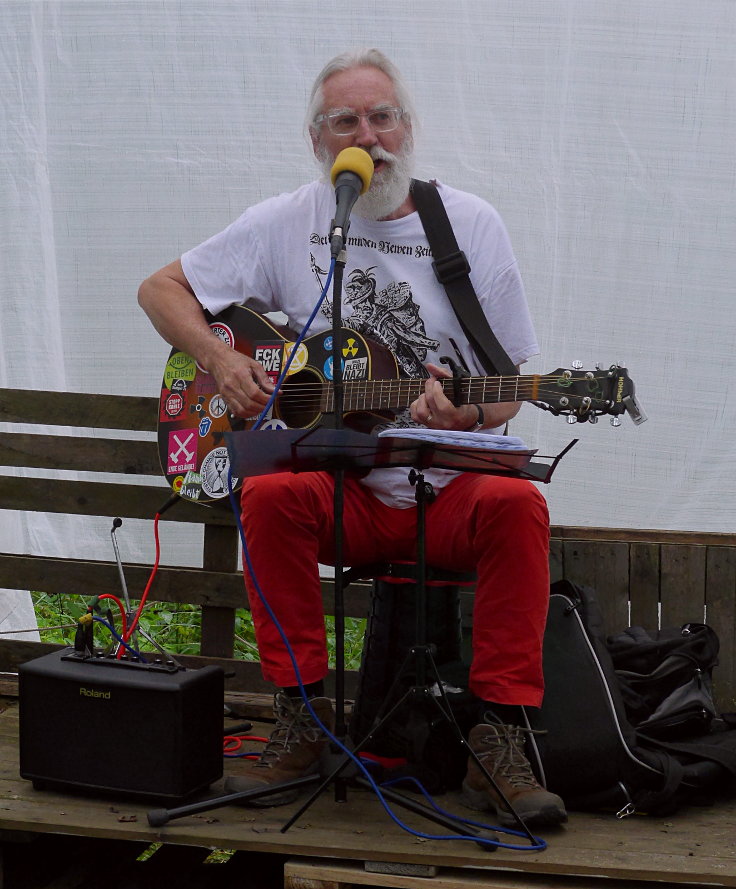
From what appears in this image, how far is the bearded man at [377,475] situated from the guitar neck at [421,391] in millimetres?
49

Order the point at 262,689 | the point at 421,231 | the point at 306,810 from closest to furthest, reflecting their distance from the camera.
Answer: the point at 306,810 < the point at 421,231 < the point at 262,689

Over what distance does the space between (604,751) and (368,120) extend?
164cm

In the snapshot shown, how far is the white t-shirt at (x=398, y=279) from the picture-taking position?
278 cm

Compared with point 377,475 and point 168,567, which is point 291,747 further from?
point 168,567

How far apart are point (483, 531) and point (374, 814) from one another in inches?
26.0

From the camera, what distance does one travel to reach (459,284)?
2.77 meters

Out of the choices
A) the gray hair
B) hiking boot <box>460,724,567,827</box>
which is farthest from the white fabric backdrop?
hiking boot <box>460,724,567,827</box>

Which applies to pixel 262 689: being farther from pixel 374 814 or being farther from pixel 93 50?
pixel 93 50

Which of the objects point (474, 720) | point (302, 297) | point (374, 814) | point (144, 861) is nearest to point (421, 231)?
point (302, 297)

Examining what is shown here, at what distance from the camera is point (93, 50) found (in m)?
3.69

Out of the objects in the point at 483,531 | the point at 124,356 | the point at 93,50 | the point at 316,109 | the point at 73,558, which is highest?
the point at 93,50

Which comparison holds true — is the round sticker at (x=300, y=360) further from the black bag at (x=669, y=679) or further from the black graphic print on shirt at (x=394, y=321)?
the black bag at (x=669, y=679)

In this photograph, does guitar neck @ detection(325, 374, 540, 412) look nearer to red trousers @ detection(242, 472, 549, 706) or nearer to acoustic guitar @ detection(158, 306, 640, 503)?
acoustic guitar @ detection(158, 306, 640, 503)

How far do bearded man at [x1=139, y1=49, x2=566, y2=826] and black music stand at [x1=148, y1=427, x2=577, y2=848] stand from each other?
4.4 inches
